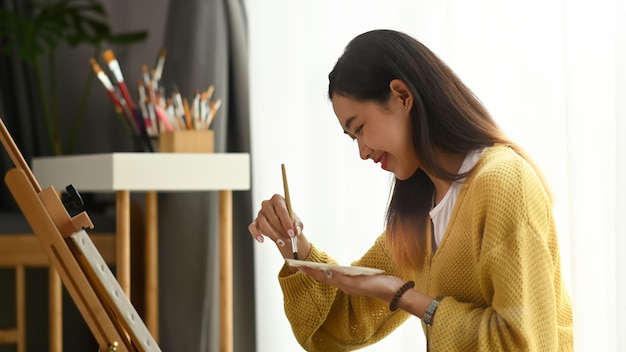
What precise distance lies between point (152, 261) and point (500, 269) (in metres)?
1.27

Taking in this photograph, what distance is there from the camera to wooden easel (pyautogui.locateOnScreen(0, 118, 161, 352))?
3.68ft

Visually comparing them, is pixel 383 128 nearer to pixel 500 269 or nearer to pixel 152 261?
pixel 500 269

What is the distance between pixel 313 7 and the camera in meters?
1.94

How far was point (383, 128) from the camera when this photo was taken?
1211 mm

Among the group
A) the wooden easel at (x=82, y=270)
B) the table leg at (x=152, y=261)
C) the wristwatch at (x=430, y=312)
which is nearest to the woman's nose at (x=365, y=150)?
the wristwatch at (x=430, y=312)

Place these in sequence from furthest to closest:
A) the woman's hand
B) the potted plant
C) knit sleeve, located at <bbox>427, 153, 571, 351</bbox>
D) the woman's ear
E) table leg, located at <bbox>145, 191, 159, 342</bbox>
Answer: the potted plant
table leg, located at <bbox>145, 191, 159, 342</bbox>
the woman's hand
the woman's ear
knit sleeve, located at <bbox>427, 153, 571, 351</bbox>

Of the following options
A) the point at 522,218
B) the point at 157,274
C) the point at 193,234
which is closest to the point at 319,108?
the point at 193,234

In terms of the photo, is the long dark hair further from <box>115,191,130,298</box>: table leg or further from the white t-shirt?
<box>115,191,130,298</box>: table leg

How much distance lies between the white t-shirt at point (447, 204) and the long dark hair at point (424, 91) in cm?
1

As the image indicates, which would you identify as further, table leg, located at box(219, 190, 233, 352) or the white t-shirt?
table leg, located at box(219, 190, 233, 352)

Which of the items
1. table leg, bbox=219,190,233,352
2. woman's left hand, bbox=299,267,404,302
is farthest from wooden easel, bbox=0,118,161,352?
table leg, bbox=219,190,233,352

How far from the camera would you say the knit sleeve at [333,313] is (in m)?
1.39

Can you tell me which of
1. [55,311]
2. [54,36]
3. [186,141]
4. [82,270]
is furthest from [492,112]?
[54,36]

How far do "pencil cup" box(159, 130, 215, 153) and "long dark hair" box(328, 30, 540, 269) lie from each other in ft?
2.90
